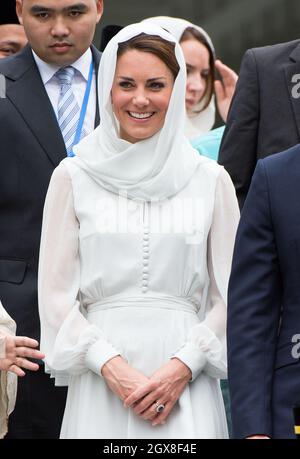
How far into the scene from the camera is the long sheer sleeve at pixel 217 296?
23.5 feet

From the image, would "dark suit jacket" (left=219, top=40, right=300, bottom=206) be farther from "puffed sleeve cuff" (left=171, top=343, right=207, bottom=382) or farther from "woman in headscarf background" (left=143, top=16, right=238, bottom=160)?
"woman in headscarf background" (left=143, top=16, right=238, bottom=160)

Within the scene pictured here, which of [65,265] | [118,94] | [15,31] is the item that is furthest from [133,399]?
[15,31]

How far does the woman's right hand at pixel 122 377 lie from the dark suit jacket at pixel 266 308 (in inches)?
25.4

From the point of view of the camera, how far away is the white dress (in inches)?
281

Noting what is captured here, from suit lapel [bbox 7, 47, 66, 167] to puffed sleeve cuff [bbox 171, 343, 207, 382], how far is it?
1232 mm

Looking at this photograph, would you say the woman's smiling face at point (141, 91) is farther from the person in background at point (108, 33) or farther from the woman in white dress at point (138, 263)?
the person in background at point (108, 33)

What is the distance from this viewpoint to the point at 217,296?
736cm

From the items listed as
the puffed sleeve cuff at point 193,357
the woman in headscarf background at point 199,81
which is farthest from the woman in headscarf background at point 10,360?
the woman in headscarf background at point 199,81

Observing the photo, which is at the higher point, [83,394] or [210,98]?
[210,98]

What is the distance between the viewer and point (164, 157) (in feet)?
24.3
